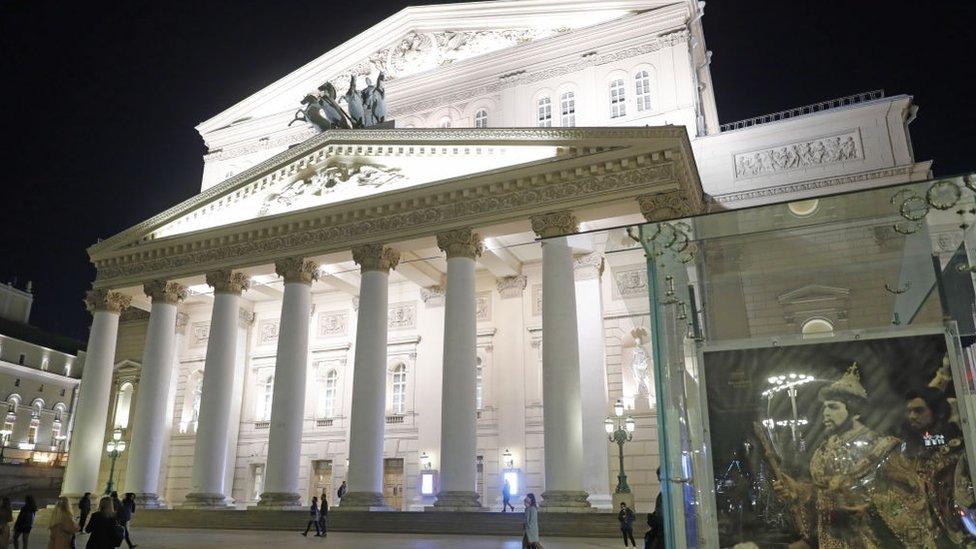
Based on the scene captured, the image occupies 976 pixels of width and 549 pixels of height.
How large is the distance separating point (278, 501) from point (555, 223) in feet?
35.9

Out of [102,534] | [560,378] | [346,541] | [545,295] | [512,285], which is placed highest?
[512,285]

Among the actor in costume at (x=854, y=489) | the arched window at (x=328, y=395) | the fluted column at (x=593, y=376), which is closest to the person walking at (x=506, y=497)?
the fluted column at (x=593, y=376)

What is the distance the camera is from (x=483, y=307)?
2669cm

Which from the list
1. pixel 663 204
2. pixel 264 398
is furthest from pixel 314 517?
pixel 264 398

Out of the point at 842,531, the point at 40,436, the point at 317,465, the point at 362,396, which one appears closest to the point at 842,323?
the point at 842,531

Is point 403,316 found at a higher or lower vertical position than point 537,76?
lower

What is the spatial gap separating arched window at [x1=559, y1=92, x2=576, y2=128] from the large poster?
70.8 ft

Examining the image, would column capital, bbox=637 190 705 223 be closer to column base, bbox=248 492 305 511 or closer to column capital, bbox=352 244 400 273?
column capital, bbox=352 244 400 273

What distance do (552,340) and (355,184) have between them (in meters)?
8.64

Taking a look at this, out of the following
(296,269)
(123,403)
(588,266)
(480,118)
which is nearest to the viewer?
(296,269)

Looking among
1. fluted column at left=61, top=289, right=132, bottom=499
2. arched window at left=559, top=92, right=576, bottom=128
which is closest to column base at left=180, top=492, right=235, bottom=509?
fluted column at left=61, top=289, right=132, bottom=499

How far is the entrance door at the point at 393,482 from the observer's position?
26.3 meters

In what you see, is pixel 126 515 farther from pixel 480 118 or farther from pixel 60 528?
pixel 480 118

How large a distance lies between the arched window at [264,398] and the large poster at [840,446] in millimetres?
25802
